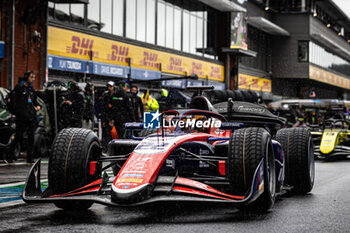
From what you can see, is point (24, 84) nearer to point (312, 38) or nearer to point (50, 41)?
point (50, 41)

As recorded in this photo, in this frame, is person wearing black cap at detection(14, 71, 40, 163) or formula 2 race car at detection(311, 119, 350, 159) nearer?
person wearing black cap at detection(14, 71, 40, 163)

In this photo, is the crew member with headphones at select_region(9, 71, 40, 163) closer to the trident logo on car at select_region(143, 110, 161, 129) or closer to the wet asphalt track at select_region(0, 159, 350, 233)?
the wet asphalt track at select_region(0, 159, 350, 233)

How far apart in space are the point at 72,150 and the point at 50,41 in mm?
14429

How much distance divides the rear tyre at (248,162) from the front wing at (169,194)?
0.27ft

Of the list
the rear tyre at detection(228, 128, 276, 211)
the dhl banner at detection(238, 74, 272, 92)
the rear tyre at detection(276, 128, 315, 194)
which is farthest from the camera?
the dhl banner at detection(238, 74, 272, 92)

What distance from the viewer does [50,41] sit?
19.5 metres

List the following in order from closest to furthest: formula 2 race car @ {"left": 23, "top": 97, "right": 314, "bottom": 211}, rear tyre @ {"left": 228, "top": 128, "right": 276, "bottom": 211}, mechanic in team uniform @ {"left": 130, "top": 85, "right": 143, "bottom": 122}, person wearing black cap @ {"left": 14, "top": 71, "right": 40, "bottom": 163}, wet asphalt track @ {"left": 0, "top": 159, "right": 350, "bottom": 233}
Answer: wet asphalt track @ {"left": 0, "top": 159, "right": 350, "bottom": 233} < formula 2 race car @ {"left": 23, "top": 97, "right": 314, "bottom": 211} < rear tyre @ {"left": 228, "top": 128, "right": 276, "bottom": 211} < person wearing black cap @ {"left": 14, "top": 71, "right": 40, "bottom": 163} < mechanic in team uniform @ {"left": 130, "top": 85, "right": 143, "bottom": 122}

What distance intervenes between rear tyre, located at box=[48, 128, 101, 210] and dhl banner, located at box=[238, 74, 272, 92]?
3374cm

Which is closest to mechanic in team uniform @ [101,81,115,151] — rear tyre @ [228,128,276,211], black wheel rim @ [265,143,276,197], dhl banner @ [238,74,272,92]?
black wheel rim @ [265,143,276,197]

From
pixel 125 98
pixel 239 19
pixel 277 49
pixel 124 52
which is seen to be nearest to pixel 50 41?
pixel 124 52

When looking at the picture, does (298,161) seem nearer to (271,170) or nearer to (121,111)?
(271,170)

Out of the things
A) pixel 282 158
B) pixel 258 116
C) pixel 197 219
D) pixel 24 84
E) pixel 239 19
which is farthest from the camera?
pixel 239 19

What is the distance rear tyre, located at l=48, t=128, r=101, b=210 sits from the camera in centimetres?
559

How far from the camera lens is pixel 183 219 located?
5293 mm
